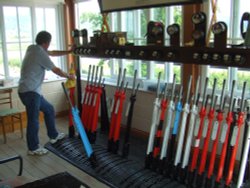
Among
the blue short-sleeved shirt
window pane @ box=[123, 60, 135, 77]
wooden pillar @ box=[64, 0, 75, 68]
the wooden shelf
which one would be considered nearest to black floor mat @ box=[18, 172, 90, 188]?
the wooden shelf

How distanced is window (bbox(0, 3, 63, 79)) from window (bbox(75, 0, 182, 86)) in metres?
0.62

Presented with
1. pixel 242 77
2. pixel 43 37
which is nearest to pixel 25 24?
pixel 43 37

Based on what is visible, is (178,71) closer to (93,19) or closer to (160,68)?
(160,68)

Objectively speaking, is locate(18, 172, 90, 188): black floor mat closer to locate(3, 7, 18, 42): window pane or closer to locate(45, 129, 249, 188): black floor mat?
locate(45, 129, 249, 188): black floor mat

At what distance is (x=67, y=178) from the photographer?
193cm

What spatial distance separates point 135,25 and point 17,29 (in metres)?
1.97

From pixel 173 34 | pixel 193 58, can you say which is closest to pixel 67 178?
pixel 193 58

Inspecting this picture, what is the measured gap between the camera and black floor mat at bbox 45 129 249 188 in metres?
2.86

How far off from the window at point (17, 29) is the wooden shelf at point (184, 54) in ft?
5.46

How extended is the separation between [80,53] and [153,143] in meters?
1.61

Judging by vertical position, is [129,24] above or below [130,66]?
above

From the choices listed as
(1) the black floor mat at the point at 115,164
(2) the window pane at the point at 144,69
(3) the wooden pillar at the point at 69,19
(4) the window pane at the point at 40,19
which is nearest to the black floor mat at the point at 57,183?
(1) the black floor mat at the point at 115,164

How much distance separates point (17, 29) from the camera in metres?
4.73

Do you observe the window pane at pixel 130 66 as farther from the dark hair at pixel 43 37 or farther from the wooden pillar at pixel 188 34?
the dark hair at pixel 43 37
